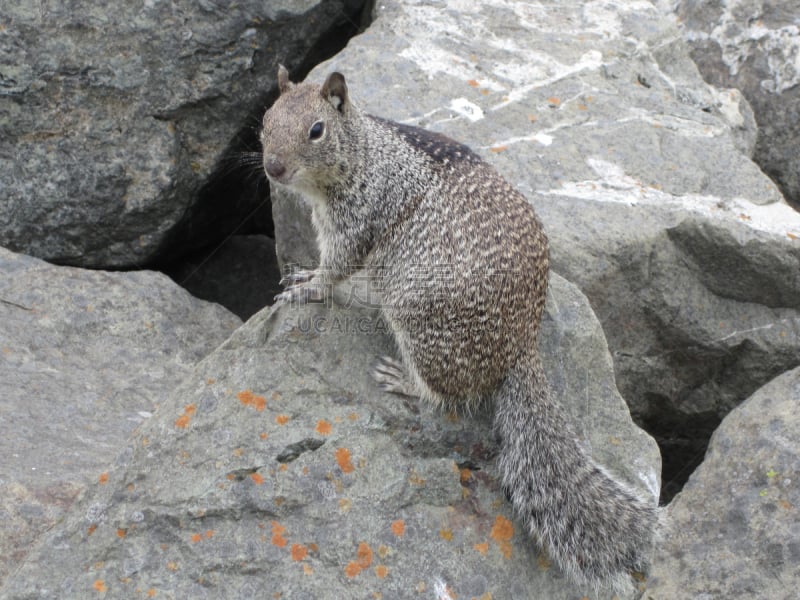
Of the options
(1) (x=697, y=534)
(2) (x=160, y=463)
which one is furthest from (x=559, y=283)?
(2) (x=160, y=463)

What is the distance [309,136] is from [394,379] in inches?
43.3

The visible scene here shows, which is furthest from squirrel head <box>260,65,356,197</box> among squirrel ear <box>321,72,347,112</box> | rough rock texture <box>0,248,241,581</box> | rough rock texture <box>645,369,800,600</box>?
rough rock texture <box>645,369,800,600</box>

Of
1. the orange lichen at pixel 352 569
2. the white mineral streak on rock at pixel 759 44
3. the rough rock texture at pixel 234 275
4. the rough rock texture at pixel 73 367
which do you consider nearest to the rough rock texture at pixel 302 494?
the orange lichen at pixel 352 569

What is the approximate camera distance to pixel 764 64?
7215 millimetres

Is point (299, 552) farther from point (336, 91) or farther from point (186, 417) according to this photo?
point (336, 91)

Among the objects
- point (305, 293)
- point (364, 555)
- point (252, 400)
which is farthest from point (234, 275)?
point (364, 555)

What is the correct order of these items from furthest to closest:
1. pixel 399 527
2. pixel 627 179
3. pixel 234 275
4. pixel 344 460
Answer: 1. pixel 234 275
2. pixel 627 179
3. pixel 344 460
4. pixel 399 527

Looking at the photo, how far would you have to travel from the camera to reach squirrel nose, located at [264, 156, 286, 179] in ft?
12.9

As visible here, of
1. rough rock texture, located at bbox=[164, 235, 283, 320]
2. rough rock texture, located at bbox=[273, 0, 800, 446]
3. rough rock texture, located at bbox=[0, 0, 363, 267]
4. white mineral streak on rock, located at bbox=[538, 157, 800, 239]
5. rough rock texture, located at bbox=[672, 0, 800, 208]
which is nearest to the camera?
rough rock texture, located at bbox=[273, 0, 800, 446]

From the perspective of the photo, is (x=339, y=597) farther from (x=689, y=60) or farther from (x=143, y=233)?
(x=689, y=60)

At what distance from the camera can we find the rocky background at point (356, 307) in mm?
3572

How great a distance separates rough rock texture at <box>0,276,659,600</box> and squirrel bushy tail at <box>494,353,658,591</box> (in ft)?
0.33

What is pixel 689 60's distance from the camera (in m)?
7.00

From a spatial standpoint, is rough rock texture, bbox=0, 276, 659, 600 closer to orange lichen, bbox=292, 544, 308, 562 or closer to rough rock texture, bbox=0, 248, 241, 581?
orange lichen, bbox=292, 544, 308, 562
